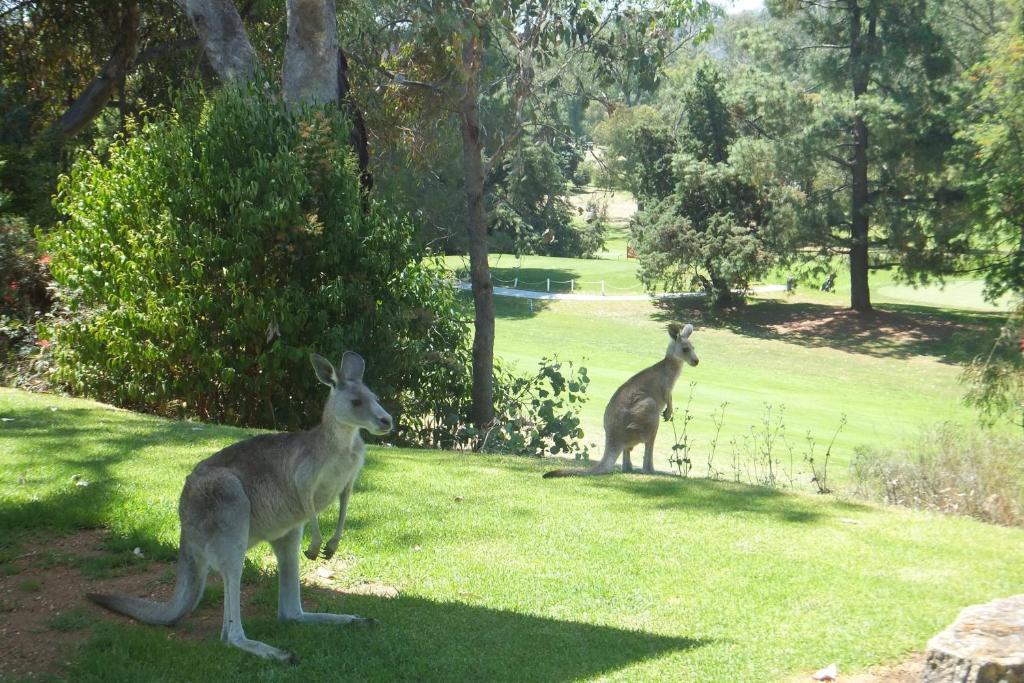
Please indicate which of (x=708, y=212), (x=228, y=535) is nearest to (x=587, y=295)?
(x=708, y=212)

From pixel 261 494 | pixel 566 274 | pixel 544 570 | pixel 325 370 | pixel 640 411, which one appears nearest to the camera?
pixel 261 494

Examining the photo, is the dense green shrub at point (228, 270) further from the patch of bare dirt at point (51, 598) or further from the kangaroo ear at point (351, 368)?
the kangaroo ear at point (351, 368)

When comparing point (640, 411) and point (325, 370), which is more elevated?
point (325, 370)

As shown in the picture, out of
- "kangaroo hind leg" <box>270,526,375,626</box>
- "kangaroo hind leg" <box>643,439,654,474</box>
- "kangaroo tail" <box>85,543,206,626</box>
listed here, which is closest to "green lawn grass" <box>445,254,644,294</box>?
"kangaroo hind leg" <box>643,439,654,474</box>

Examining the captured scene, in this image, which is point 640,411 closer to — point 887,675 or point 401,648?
point 887,675

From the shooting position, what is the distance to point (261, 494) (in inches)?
207

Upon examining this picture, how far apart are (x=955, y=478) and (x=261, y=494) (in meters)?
8.70

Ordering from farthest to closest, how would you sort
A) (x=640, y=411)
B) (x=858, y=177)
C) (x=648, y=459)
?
(x=858, y=177)
(x=648, y=459)
(x=640, y=411)

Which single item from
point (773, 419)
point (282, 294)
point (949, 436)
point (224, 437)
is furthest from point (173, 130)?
point (773, 419)

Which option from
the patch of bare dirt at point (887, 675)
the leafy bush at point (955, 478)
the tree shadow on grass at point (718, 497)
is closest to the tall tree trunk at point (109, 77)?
the tree shadow on grass at point (718, 497)

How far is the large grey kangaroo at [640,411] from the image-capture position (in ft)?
36.3

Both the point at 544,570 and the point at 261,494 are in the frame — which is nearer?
the point at 261,494

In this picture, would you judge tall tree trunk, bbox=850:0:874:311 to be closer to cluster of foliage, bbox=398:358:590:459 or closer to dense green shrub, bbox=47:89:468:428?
cluster of foliage, bbox=398:358:590:459

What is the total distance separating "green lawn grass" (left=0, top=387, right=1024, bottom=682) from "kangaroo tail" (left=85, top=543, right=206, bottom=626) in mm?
89
